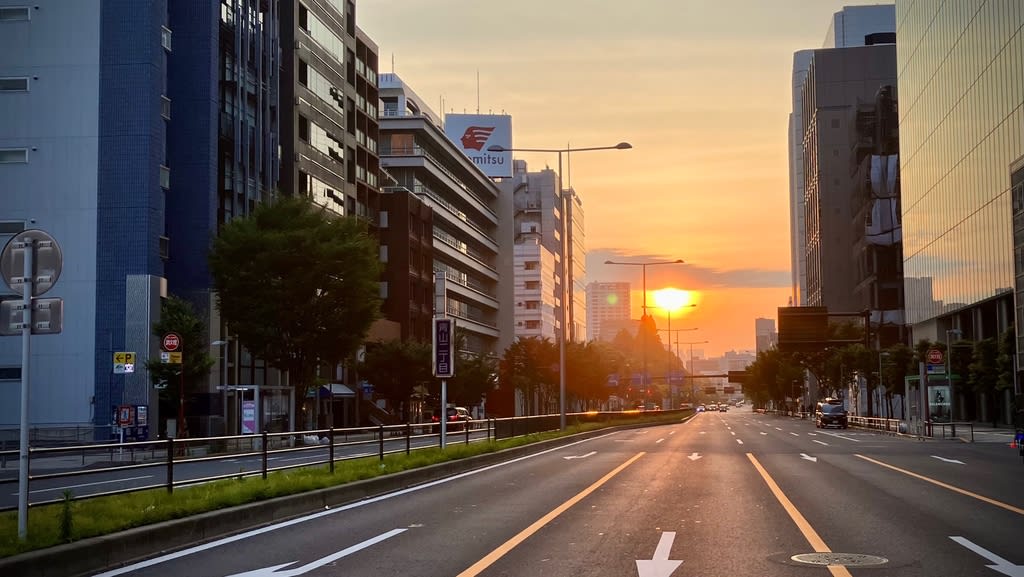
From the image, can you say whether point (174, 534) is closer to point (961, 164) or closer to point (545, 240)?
point (961, 164)

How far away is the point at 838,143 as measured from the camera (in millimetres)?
143500

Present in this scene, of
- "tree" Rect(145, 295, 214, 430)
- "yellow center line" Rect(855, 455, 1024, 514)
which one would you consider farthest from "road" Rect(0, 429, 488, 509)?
"tree" Rect(145, 295, 214, 430)

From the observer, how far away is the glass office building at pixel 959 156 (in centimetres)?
6094

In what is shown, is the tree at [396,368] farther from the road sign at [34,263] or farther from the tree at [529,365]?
the road sign at [34,263]

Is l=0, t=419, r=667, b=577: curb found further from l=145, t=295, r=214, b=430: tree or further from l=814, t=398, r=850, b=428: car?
l=814, t=398, r=850, b=428: car

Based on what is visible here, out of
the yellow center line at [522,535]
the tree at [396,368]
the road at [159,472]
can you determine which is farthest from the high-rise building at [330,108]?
the yellow center line at [522,535]

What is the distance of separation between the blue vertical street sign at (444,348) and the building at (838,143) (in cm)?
11837

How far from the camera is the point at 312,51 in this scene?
2970 inches

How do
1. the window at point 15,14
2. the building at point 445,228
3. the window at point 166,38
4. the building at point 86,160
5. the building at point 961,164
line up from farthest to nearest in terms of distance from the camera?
1. the building at point 445,228
2. the building at point 961,164
3. the window at point 166,38
4. the window at point 15,14
5. the building at point 86,160

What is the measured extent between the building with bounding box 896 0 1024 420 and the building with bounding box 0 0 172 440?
43180 millimetres

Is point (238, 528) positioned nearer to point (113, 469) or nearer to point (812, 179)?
point (113, 469)

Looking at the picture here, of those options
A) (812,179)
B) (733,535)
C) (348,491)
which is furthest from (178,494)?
(812,179)

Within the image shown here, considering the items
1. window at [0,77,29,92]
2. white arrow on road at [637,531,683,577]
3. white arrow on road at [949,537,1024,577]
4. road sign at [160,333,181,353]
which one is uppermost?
window at [0,77,29,92]

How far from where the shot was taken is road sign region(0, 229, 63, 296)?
39.8 feet
